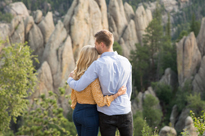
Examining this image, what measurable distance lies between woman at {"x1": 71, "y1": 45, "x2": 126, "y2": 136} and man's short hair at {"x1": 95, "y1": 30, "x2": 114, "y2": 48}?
215 mm

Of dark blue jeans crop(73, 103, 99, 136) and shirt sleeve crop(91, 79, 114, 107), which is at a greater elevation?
shirt sleeve crop(91, 79, 114, 107)

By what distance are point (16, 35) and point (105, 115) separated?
25.3m

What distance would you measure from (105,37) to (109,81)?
0.69m

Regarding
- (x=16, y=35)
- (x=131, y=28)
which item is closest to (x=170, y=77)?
(x=131, y=28)

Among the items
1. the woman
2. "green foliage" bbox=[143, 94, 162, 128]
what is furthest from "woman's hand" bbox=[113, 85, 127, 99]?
"green foliage" bbox=[143, 94, 162, 128]

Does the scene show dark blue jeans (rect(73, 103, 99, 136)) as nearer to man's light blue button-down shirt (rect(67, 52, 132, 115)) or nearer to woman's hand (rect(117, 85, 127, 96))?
man's light blue button-down shirt (rect(67, 52, 132, 115))

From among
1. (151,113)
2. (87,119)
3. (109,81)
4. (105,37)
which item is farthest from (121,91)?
(151,113)

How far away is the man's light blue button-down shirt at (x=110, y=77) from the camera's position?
3279 mm

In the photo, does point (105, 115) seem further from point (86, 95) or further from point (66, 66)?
point (66, 66)

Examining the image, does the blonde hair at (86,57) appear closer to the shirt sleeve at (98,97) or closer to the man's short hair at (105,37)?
the man's short hair at (105,37)

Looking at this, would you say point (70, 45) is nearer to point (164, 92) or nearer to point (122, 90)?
point (164, 92)

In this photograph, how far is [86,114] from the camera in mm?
3434

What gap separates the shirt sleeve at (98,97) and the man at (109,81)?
0.07 metres

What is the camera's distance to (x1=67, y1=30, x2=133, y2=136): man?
129 inches
